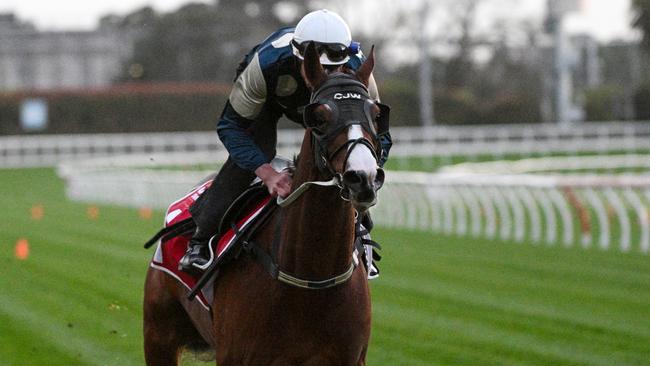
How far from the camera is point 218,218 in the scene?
19.4 feet

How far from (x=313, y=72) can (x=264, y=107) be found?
3.00ft

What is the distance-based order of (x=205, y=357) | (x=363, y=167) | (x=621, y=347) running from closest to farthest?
(x=363, y=167), (x=205, y=357), (x=621, y=347)

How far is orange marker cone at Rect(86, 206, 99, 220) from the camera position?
21859 mm

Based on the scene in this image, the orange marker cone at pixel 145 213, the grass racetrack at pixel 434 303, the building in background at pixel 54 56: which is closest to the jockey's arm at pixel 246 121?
the grass racetrack at pixel 434 303

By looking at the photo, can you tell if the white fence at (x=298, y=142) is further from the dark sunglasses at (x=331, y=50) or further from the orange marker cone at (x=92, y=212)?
the dark sunglasses at (x=331, y=50)

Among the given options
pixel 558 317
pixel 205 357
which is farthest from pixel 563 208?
pixel 205 357

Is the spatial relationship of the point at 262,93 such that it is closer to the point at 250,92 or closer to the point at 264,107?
the point at 250,92

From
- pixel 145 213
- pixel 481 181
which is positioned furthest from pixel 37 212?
pixel 481 181

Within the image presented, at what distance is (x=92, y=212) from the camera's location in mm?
23250

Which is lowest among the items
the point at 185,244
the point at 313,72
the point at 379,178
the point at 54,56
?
the point at 54,56

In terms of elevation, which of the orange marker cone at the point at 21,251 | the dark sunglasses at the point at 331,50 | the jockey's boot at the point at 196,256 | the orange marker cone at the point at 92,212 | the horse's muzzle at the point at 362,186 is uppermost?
the dark sunglasses at the point at 331,50

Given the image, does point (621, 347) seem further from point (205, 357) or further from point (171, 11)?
point (171, 11)

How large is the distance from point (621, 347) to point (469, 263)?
5.10 metres

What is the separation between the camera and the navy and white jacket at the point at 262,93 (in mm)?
5469
